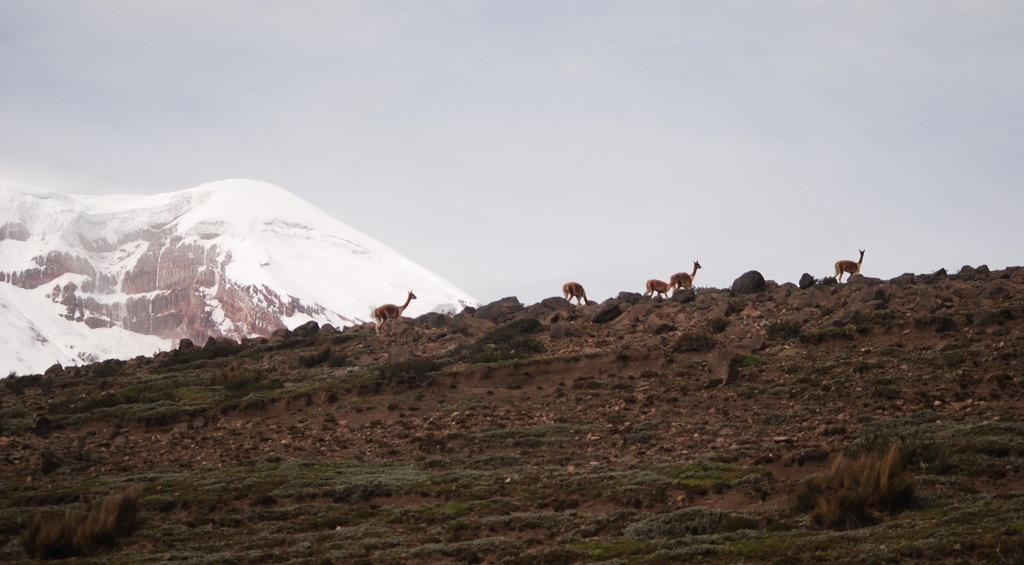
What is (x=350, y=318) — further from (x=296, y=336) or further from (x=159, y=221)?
(x=296, y=336)

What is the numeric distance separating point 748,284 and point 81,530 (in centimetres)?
2703

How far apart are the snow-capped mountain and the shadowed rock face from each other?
15cm

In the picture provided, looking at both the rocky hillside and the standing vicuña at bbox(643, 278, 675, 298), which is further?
the standing vicuña at bbox(643, 278, 675, 298)

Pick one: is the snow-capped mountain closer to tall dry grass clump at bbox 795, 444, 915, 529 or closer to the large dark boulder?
the large dark boulder

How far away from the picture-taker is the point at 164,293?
393 feet

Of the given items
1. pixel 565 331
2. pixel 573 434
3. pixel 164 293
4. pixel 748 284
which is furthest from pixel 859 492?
pixel 164 293

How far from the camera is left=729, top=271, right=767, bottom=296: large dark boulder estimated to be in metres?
37.2

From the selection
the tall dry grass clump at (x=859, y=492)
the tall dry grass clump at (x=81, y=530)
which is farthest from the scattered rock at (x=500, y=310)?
the tall dry grass clump at (x=859, y=492)

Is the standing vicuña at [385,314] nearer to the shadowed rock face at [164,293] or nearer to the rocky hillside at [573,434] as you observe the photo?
the rocky hillside at [573,434]

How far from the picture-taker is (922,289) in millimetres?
31484

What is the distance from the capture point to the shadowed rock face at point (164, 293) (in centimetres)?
11219

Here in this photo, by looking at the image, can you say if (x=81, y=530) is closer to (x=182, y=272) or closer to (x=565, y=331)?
(x=565, y=331)

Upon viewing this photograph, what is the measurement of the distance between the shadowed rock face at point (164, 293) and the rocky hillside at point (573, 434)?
253 ft

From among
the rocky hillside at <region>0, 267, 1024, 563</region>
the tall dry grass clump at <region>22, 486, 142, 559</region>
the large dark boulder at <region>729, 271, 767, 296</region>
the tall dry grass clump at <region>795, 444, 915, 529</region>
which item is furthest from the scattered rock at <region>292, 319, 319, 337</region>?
the tall dry grass clump at <region>795, 444, 915, 529</region>
